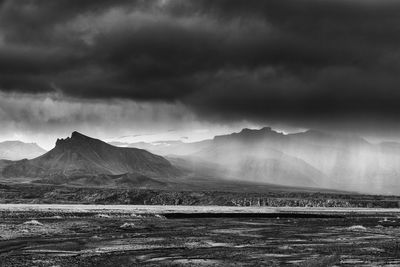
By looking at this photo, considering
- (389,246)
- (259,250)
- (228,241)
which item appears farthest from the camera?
(228,241)

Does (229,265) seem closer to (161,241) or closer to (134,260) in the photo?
(134,260)

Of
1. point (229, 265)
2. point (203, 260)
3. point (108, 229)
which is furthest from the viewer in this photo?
point (108, 229)

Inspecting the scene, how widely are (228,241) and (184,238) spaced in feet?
21.6

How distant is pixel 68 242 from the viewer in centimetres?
6438

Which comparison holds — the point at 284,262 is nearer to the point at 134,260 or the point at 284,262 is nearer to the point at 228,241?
the point at 134,260

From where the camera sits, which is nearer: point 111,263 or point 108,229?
point 111,263

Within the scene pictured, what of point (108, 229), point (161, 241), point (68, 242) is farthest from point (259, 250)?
point (108, 229)

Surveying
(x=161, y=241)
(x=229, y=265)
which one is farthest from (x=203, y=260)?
(x=161, y=241)

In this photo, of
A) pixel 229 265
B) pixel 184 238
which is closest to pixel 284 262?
pixel 229 265

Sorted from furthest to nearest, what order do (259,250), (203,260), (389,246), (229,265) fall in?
(389,246), (259,250), (203,260), (229,265)

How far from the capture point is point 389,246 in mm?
63781

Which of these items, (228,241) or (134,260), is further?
(228,241)

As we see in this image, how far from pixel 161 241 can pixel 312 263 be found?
963 inches

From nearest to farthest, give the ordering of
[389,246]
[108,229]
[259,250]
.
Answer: [259,250], [389,246], [108,229]
